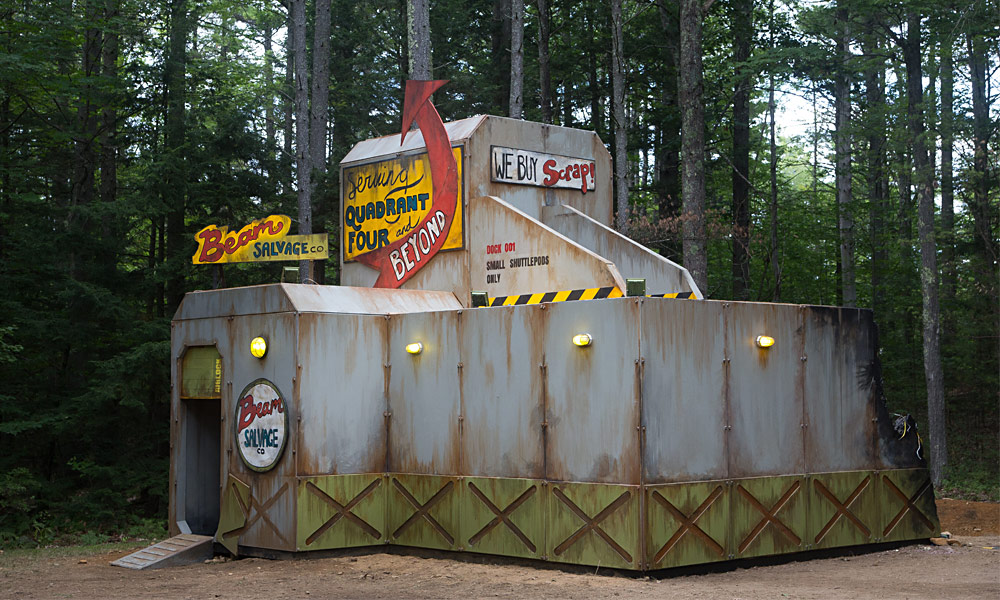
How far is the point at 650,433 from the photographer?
1020 centimetres

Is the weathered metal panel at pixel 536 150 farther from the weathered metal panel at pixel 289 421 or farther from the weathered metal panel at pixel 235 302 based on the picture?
the weathered metal panel at pixel 289 421

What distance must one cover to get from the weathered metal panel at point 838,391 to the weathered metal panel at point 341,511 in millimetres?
5413

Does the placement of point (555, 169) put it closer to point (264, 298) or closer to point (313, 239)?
point (313, 239)

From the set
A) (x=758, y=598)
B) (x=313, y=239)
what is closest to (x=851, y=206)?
(x=313, y=239)

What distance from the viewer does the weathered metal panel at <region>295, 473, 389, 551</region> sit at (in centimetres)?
1205

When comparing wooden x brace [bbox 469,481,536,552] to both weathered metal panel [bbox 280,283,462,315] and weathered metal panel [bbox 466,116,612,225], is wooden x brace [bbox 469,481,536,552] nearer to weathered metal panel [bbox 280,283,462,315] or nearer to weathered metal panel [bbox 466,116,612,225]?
weathered metal panel [bbox 280,283,462,315]

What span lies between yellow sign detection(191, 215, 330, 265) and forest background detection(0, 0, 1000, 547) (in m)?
0.61

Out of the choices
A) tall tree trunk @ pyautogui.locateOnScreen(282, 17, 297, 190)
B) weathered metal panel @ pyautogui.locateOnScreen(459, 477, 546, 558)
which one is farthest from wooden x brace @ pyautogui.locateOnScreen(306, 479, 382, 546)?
tall tree trunk @ pyautogui.locateOnScreen(282, 17, 297, 190)

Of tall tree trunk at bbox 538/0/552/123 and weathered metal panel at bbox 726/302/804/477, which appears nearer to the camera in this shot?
weathered metal panel at bbox 726/302/804/477

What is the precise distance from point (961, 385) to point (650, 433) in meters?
21.9

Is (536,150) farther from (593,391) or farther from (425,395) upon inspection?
(593,391)

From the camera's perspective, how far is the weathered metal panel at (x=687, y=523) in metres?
10.1

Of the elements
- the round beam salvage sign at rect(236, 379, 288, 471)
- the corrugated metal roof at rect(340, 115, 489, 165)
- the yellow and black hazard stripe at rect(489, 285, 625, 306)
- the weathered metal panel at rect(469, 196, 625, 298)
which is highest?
the corrugated metal roof at rect(340, 115, 489, 165)

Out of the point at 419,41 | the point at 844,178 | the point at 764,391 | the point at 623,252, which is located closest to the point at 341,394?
the point at 623,252
